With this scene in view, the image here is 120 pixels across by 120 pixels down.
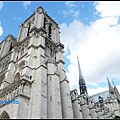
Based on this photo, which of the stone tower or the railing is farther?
the railing

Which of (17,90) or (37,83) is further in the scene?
(37,83)

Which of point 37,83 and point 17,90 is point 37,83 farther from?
point 17,90

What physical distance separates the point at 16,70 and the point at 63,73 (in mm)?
8011

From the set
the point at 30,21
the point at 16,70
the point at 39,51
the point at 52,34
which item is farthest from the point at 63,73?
the point at 30,21

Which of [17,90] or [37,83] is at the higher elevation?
[37,83]

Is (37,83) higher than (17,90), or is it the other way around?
(37,83)

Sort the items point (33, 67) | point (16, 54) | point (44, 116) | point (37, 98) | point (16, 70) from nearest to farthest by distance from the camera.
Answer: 1. point (44, 116)
2. point (37, 98)
3. point (33, 67)
4. point (16, 70)
5. point (16, 54)

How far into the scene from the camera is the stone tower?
649 inches

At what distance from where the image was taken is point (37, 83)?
19.1 m

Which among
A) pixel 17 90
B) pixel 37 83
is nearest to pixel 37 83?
pixel 37 83

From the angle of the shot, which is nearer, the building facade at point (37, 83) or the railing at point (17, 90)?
the building facade at point (37, 83)

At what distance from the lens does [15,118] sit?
1424 centimetres

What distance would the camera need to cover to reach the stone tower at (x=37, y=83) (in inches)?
649

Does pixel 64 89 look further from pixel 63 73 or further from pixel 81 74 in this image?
pixel 81 74
